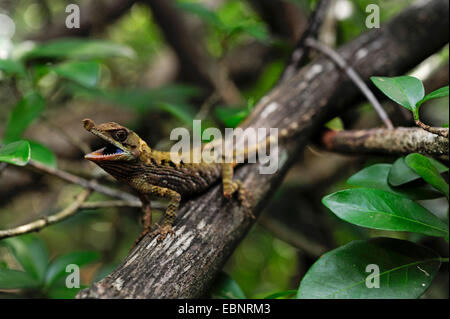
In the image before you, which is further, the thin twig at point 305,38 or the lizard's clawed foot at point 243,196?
the thin twig at point 305,38

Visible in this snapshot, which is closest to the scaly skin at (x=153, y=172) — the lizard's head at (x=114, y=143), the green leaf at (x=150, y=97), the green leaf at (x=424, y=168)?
the lizard's head at (x=114, y=143)

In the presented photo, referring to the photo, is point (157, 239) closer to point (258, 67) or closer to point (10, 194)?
point (10, 194)

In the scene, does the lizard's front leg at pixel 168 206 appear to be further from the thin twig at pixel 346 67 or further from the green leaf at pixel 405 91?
the thin twig at pixel 346 67

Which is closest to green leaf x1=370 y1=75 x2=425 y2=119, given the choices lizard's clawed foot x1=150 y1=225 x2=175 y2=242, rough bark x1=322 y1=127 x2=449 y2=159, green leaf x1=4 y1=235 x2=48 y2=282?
rough bark x1=322 y1=127 x2=449 y2=159

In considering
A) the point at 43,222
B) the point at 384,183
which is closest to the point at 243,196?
the point at 384,183

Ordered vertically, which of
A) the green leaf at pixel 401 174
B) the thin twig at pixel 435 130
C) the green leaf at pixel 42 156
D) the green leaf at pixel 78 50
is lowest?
the green leaf at pixel 401 174

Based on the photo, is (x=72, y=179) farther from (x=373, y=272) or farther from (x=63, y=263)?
(x=373, y=272)

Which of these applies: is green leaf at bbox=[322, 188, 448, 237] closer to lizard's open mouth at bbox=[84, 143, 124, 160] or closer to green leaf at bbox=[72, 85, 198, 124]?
lizard's open mouth at bbox=[84, 143, 124, 160]
